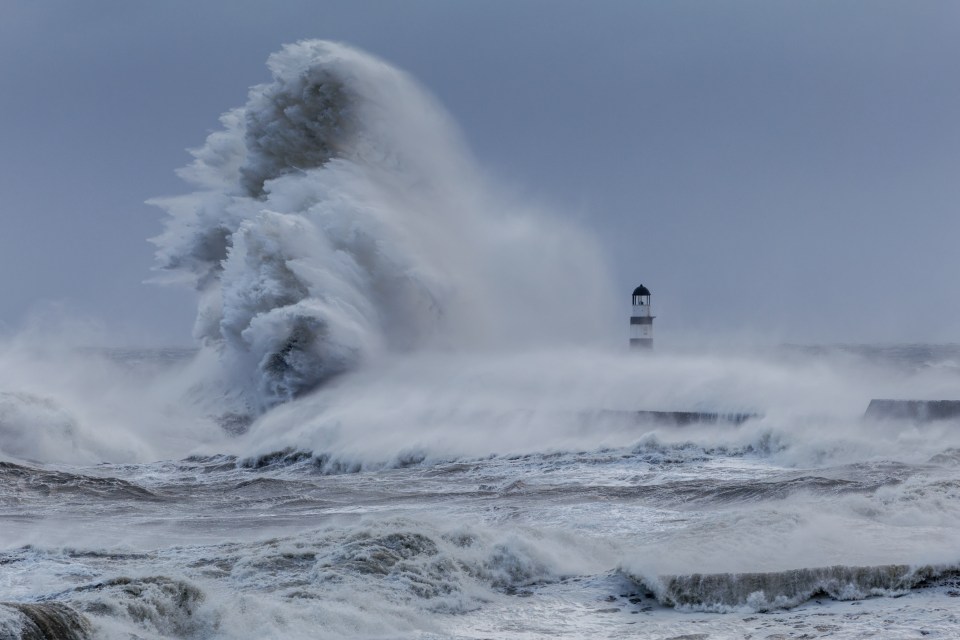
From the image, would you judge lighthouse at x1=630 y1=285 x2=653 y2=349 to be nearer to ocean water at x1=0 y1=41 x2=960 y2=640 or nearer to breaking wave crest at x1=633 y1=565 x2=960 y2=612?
ocean water at x1=0 y1=41 x2=960 y2=640

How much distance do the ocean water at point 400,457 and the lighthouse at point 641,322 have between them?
1.69 feet

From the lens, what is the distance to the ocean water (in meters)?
7.14

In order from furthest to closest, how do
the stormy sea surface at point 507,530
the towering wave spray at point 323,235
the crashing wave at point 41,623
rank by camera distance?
the towering wave spray at point 323,235
the stormy sea surface at point 507,530
the crashing wave at point 41,623

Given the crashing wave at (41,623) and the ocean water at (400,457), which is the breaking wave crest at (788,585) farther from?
the crashing wave at (41,623)

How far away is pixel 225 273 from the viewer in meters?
23.8

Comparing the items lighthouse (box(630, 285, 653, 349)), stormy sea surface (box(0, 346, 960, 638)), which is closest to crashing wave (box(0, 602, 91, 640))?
stormy sea surface (box(0, 346, 960, 638))

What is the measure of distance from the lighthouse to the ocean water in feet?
1.69

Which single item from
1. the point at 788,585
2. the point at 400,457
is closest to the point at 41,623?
the point at 788,585

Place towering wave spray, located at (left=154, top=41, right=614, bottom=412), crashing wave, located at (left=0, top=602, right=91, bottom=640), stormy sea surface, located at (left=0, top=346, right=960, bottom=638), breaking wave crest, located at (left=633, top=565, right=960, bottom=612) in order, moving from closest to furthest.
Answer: crashing wave, located at (left=0, top=602, right=91, bottom=640) → stormy sea surface, located at (left=0, top=346, right=960, bottom=638) → breaking wave crest, located at (left=633, top=565, right=960, bottom=612) → towering wave spray, located at (left=154, top=41, right=614, bottom=412)

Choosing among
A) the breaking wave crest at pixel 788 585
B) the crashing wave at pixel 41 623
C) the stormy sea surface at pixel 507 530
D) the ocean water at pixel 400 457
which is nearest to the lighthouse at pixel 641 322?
the ocean water at pixel 400 457

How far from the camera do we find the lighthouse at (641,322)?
993 inches

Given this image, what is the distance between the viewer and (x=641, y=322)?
25.5 m

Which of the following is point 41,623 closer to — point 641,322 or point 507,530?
point 507,530

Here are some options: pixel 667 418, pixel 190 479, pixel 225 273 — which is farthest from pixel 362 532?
pixel 225 273
